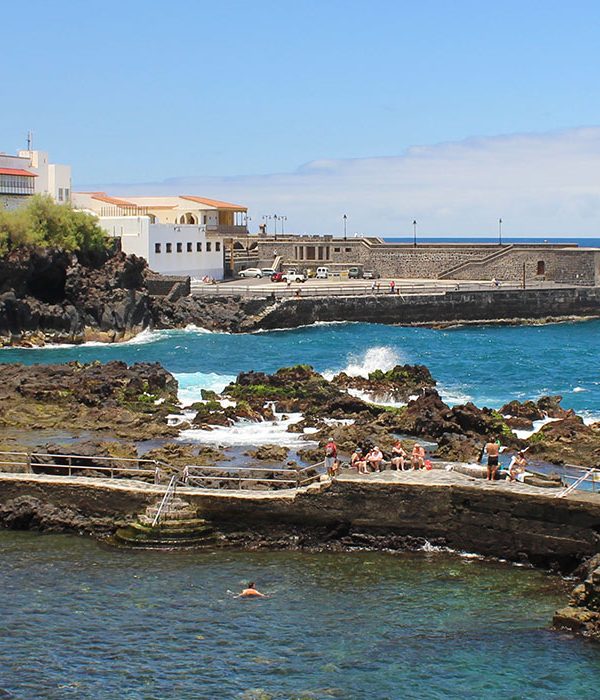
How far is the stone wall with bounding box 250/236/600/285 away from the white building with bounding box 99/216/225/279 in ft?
40.8

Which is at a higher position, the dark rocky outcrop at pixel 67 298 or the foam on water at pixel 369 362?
the dark rocky outcrop at pixel 67 298

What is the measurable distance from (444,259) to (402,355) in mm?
40093

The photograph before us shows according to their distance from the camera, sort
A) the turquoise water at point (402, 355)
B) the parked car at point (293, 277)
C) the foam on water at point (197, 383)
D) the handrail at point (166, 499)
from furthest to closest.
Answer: the parked car at point (293, 277), the turquoise water at point (402, 355), the foam on water at point (197, 383), the handrail at point (166, 499)

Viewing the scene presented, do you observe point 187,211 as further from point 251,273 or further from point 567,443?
point 567,443

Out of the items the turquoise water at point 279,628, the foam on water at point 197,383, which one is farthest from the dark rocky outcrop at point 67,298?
the turquoise water at point 279,628

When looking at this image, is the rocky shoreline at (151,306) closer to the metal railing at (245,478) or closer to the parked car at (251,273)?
the parked car at (251,273)

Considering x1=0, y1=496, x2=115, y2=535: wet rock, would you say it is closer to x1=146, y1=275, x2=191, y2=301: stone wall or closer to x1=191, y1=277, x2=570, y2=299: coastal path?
x1=146, y1=275, x2=191, y2=301: stone wall

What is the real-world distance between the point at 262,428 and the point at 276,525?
14.2 meters

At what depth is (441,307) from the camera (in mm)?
88188

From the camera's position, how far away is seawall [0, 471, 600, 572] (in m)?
25.1

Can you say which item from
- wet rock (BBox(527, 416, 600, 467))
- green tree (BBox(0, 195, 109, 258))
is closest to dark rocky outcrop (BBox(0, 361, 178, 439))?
wet rock (BBox(527, 416, 600, 467))

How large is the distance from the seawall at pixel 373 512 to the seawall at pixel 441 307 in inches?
2061

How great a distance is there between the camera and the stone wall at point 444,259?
327 feet

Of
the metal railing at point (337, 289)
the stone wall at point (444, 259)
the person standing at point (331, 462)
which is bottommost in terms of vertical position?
the person standing at point (331, 462)
